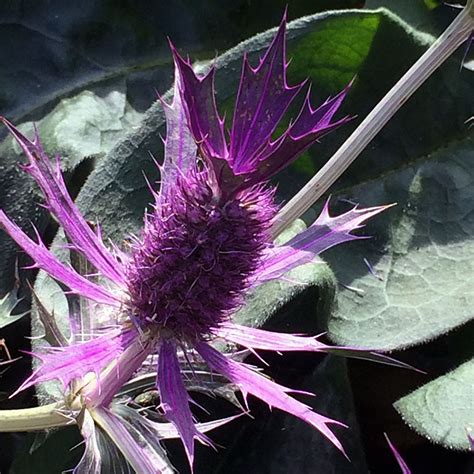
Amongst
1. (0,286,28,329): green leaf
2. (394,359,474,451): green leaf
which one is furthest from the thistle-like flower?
(394,359,474,451): green leaf

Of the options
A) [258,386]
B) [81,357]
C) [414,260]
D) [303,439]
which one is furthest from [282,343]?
[414,260]

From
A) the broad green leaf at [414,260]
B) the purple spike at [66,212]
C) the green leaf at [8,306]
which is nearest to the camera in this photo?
the purple spike at [66,212]

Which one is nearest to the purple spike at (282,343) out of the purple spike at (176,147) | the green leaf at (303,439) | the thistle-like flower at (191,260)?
the thistle-like flower at (191,260)

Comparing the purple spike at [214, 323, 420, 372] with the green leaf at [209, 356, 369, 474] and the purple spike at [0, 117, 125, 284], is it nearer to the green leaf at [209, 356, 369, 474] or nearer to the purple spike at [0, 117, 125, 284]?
the purple spike at [0, 117, 125, 284]

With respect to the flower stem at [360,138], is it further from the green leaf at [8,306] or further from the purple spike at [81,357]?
the green leaf at [8,306]

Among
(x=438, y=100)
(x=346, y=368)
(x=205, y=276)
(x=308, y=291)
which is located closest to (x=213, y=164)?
(x=205, y=276)

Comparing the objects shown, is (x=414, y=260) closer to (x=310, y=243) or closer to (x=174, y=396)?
(x=310, y=243)

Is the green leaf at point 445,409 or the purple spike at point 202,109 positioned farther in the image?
the green leaf at point 445,409

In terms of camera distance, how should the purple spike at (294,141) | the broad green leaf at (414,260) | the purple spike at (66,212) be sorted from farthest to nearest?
the broad green leaf at (414,260)
the purple spike at (66,212)
the purple spike at (294,141)

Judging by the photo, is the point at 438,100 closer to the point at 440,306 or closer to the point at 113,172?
the point at 440,306
